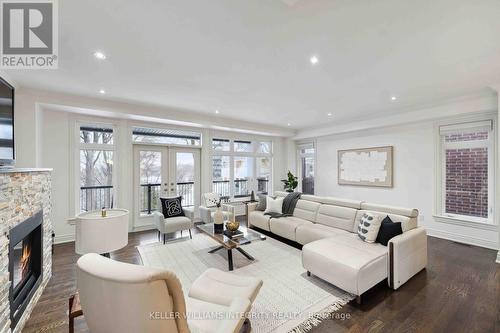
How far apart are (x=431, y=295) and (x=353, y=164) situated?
12.6ft

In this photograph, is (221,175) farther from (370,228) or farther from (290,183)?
(370,228)

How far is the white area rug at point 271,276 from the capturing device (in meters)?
2.07

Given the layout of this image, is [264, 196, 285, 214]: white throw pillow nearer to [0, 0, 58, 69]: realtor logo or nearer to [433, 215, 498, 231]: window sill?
[433, 215, 498, 231]: window sill

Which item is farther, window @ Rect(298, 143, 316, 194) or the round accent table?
window @ Rect(298, 143, 316, 194)

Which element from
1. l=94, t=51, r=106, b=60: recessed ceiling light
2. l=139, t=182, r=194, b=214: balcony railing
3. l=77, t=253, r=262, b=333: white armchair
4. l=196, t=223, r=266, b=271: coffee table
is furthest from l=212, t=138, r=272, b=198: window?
l=77, t=253, r=262, b=333: white armchair

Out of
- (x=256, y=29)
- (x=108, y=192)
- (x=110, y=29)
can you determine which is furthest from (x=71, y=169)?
(x=256, y=29)

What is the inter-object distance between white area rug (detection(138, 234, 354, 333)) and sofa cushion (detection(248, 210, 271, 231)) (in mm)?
350

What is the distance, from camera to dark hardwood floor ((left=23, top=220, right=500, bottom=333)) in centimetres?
195

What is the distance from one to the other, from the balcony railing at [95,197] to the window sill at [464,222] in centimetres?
693

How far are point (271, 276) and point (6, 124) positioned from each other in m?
3.40

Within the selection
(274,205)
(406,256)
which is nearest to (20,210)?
(274,205)

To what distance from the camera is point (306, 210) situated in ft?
14.0

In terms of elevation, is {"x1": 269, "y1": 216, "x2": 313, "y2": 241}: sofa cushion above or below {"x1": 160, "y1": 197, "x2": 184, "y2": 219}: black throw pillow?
below

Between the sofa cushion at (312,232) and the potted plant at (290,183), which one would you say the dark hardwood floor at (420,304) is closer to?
the sofa cushion at (312,232)
